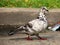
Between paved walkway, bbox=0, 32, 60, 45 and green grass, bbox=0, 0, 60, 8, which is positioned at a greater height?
green grass, bbox=0, 0, 60, 8

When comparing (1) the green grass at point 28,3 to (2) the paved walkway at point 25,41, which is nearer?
(2) the paved walkway at point 25,41

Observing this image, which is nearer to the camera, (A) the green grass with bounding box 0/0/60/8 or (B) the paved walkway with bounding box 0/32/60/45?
(B) the paved walkway with bounding box 0/32/60/45

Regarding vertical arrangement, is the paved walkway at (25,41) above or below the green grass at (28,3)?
below

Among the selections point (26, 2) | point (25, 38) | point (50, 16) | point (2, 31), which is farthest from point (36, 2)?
point (25, 38)

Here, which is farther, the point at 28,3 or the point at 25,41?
the point at 28,3

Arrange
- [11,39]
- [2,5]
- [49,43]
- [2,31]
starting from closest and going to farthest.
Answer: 1. [49,43]
2. [11,39]
3. [2,31]
4. [2,5]

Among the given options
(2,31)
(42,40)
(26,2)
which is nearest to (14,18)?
(2,31)

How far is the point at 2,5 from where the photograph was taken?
8.42m

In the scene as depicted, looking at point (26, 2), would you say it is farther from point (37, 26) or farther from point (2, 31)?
point (37, 26)

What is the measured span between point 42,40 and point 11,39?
653 millimetres

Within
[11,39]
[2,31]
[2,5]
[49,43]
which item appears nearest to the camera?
[49,43]

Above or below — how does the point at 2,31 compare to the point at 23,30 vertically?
below

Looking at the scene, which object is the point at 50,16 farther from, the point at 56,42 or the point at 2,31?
the point at 56,42

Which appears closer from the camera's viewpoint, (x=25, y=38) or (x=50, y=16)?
(x=25, y=38)
